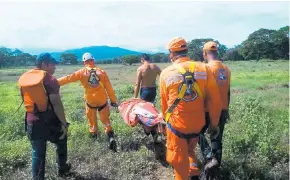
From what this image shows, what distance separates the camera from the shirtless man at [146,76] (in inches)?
350

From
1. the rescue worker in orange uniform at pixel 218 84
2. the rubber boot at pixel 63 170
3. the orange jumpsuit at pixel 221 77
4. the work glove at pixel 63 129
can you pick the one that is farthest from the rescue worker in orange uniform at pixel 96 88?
the orange jumpsuit at pixel 221 77

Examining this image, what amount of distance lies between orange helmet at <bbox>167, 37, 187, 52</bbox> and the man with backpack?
1.68 m

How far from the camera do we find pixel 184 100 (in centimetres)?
452

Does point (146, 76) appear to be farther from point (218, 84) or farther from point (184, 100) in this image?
point (184, 100)

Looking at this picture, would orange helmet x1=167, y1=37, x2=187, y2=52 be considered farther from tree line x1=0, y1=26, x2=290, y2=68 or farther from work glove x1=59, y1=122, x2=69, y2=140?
tree line x1=0, y1=26, x2=290, y2=68

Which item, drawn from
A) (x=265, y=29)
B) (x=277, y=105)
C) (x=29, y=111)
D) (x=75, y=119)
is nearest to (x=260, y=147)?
(x=29, y=111)

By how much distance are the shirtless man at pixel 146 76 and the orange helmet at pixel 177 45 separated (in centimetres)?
414

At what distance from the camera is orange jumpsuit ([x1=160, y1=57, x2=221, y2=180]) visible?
14.9ft

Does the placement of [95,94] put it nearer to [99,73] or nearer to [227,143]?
[99,73]

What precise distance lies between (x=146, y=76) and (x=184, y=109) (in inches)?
176

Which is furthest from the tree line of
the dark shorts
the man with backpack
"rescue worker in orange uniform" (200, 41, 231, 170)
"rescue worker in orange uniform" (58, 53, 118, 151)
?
the man with backpack

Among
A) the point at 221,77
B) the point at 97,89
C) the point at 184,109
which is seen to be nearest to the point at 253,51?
the point at 97,89

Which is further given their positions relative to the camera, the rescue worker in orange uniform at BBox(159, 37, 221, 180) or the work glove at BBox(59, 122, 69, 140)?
the work glove at BBox(59, 122, 69, 140)

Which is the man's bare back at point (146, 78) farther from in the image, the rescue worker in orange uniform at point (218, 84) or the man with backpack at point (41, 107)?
the man with backpack at point (41, 107)
